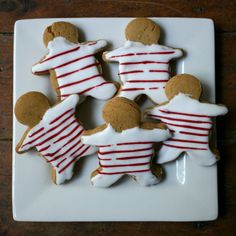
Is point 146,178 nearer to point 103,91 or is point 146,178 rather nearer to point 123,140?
point 123,140

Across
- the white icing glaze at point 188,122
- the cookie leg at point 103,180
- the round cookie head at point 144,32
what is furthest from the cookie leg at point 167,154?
the round cookie head at point 144,32

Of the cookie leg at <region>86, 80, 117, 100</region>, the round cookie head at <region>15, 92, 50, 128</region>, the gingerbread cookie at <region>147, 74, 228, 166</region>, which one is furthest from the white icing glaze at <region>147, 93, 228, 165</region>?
the round cookie head at <region>15, 92, 50, 128</region>

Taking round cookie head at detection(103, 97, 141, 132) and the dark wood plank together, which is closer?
round cookie head at detection(103, 97, 141, 132)

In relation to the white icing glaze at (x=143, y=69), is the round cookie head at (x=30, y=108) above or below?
below

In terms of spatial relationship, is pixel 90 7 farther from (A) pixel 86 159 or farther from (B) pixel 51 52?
(A) pixel 86 159

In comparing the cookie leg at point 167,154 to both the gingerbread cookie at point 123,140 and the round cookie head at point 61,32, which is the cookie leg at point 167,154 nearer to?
the gingerbread cookie at point 123,140

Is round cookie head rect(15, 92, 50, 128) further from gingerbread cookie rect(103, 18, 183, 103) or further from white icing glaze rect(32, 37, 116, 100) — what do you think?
gingerbread cookie rect(103, 18, 183, 103)

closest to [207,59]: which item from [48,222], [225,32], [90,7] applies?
[225,32]
